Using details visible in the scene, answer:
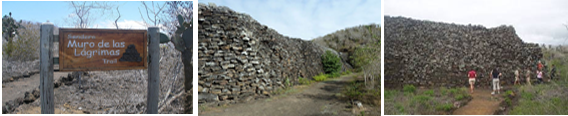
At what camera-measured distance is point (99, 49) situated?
227cm

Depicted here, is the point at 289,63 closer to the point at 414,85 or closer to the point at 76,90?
the point at 414,85

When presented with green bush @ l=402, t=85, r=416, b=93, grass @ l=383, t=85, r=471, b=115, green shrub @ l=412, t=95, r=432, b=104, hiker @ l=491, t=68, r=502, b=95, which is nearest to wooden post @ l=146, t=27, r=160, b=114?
grass @ l=383, t=85, r=471, b=115

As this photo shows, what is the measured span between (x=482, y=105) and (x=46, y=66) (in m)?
6.57

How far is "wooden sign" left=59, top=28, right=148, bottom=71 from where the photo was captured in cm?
221

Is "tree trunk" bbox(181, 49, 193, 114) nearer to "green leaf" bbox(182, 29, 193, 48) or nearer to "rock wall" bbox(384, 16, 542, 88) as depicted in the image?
"green leaf" bbox(182, 29, 193, 48)

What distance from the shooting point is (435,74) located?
20.1 feet

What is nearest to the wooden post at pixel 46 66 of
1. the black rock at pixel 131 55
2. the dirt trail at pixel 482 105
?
the black rock at pixel 131 55

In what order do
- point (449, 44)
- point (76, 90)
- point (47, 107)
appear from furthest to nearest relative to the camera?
point (449, 44) < point (76, 90) < point (47, 107)

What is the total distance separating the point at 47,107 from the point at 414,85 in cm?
693

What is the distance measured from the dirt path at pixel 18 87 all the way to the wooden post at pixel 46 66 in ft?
11.9

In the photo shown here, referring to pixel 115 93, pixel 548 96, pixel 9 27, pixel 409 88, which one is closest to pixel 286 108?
pixel 409 88

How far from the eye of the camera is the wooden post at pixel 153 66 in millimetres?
2463

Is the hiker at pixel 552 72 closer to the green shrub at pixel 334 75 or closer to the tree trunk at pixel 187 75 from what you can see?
the green shrub at pixel 334 75

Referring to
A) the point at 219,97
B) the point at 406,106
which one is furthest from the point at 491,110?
the point at 219,97
